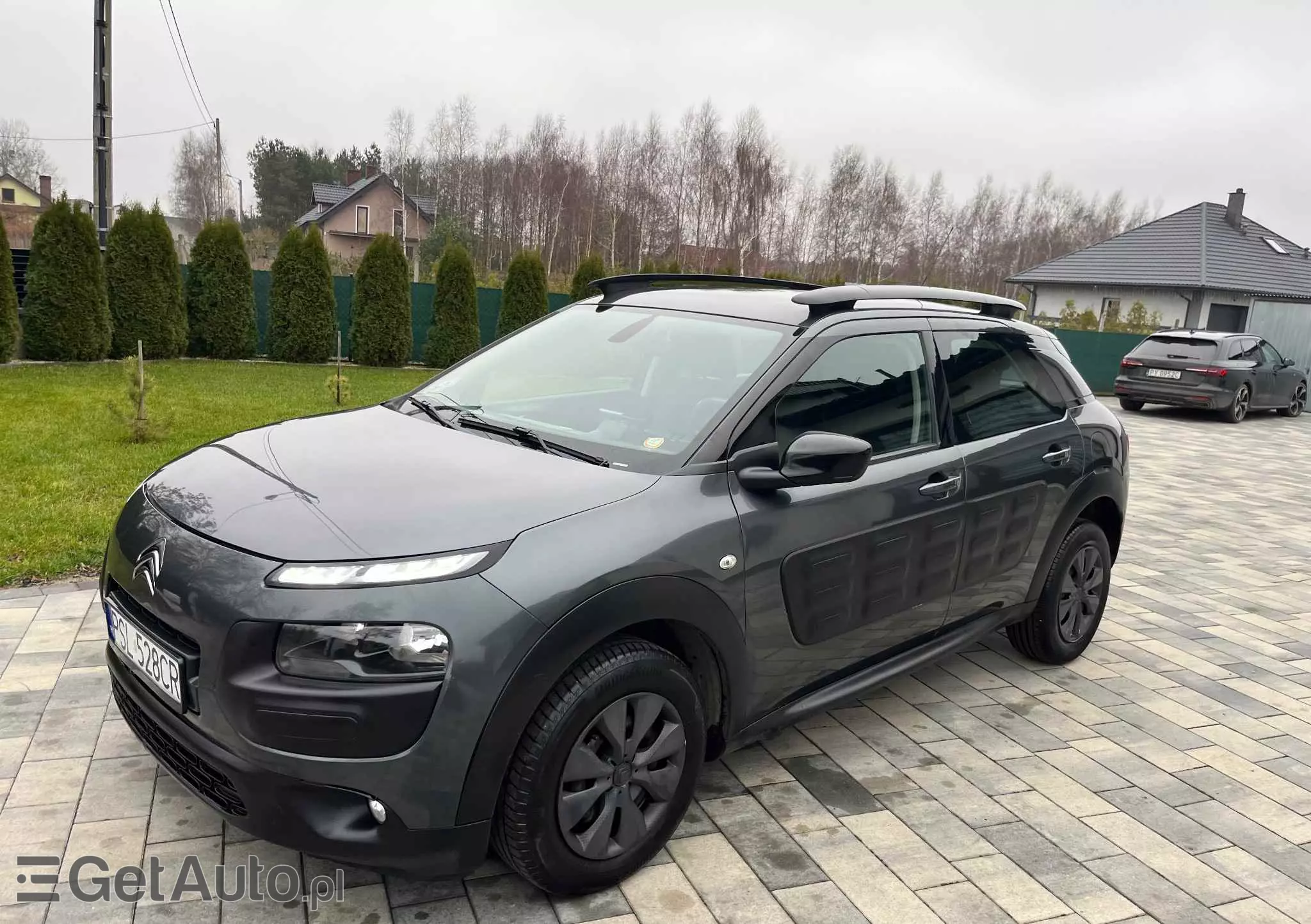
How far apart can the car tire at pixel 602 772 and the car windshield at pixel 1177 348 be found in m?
16.8

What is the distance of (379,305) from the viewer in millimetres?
16625

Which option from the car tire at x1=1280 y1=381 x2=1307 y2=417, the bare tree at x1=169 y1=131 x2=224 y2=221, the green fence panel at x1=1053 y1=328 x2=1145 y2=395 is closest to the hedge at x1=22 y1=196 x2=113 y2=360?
the green fence panel at x1=1053 y1=328 x2=1145 y2=395

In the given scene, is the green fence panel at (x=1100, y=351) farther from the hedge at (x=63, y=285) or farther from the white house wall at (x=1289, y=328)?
the hedge at (x=63, y=285)

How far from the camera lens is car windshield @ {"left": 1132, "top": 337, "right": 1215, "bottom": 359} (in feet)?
53.6

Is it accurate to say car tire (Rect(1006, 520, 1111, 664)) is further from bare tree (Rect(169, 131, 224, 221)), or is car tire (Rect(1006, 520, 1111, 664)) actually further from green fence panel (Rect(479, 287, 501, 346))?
bare tree (Rect(169, 131, 224, 221))

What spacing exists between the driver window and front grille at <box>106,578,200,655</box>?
1780mm

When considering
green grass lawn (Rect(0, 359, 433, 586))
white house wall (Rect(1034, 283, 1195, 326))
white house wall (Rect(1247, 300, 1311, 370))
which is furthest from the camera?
white house wall (Rect(1034, 283, 1195, 326))

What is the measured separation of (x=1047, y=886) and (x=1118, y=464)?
8.04 ft

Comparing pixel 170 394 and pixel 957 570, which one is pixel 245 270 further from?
pixel 957 570

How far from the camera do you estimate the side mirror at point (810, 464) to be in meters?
2.70

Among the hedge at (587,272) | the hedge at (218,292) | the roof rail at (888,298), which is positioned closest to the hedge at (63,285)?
the hedge at (218,292)

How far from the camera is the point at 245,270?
50.5 ft

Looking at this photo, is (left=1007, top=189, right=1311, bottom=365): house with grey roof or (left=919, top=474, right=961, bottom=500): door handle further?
(left=1007, top=189, right=1311, bottom=365): house with grey roof

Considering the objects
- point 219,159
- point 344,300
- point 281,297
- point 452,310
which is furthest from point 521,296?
point 219,159
